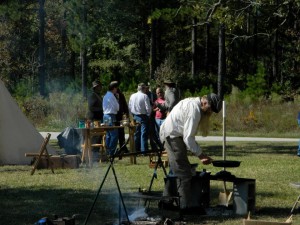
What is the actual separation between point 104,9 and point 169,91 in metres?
22.0

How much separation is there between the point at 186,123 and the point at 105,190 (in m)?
3.27

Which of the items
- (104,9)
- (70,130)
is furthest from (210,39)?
(70,130)

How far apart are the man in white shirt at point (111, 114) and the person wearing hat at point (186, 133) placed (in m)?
7.33

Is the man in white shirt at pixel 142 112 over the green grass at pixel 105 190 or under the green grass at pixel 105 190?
over

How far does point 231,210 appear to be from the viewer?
35.1 ft

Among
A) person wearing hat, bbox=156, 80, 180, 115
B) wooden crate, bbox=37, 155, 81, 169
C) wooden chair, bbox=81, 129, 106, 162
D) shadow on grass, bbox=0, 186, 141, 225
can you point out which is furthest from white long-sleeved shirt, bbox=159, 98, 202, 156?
person wearing hat, bbox=156, 80, 180, 115

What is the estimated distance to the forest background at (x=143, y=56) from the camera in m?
29.1

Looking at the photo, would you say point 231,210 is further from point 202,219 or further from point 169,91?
point 169,91

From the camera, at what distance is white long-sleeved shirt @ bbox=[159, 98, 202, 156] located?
379 inches

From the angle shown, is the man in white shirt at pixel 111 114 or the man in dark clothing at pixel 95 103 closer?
the man in white shirt at pixel 111 114

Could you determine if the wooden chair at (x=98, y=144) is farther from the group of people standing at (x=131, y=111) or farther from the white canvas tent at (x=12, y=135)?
the white canvas tent at (x=12, y=135)

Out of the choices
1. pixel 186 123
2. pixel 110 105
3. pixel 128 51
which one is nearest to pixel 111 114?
pixel 110 105

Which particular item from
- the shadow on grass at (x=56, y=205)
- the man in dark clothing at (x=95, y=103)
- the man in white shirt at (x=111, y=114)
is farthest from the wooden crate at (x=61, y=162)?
the shadow on grass at (x=56, y=205)

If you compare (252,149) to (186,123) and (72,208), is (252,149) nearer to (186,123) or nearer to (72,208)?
(72,208)
